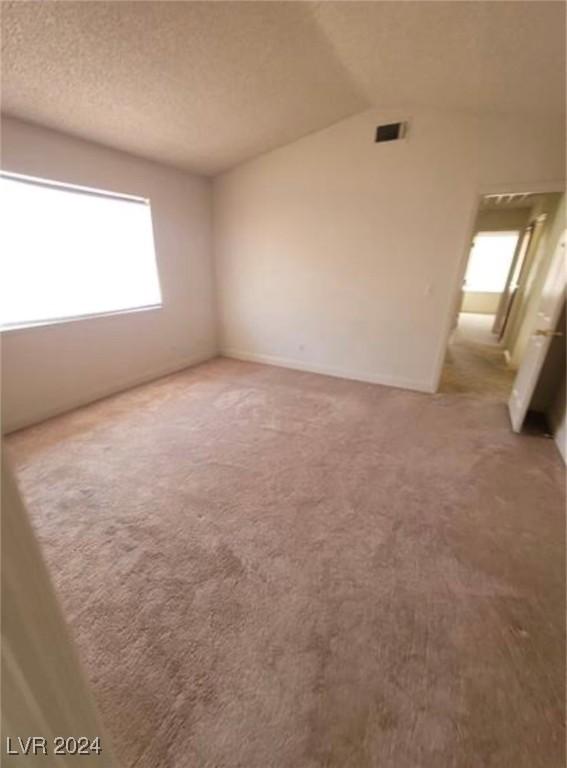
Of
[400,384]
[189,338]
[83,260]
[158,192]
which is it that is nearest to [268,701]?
[400,384]

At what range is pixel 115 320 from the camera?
3.42m

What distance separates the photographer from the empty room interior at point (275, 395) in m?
1.05

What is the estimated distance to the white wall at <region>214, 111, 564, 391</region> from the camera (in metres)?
3.01

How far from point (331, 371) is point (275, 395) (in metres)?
1.02

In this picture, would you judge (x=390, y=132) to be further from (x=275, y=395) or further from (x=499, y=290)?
(x=499, y=290)

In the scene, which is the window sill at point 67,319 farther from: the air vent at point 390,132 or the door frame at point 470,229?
the door frame at point 470,229

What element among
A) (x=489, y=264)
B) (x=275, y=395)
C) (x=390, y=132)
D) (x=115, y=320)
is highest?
(x=390, y=132)

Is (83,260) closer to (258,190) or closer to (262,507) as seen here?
(258,190)

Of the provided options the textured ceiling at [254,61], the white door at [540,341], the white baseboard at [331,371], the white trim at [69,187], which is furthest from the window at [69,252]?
the white door at [540,341]

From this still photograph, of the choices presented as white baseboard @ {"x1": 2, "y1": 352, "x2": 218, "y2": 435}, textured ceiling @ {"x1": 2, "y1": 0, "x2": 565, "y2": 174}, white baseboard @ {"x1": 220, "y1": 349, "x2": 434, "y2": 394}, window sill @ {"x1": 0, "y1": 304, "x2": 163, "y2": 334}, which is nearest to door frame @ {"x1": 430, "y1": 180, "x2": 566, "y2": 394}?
white baseboard @ {"x1": 220, "y1": 349, "x2": 434, "y2": 394}

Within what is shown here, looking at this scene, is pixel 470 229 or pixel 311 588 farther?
pixel 470 229

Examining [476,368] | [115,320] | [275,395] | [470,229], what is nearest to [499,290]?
[476,368]

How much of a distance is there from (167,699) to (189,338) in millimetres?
3855

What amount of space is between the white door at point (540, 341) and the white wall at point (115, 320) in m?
3.79
